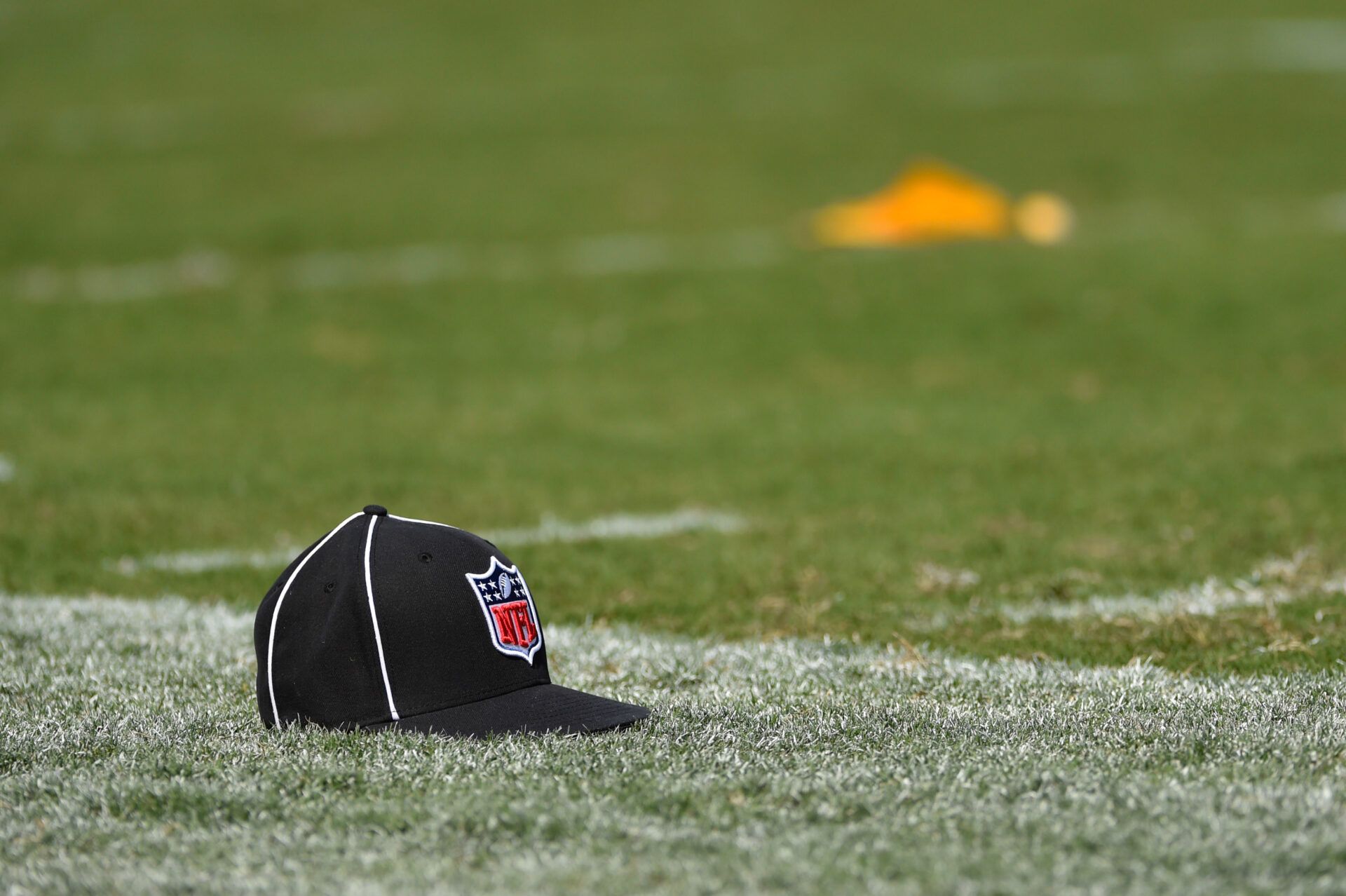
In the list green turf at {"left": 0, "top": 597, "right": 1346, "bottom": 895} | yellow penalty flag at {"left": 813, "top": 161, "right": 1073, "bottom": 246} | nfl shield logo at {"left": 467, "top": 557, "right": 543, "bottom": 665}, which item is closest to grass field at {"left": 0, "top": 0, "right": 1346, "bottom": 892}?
green turf at {"left": 0, "top": 597, "right": 1346, "bottom": 895}

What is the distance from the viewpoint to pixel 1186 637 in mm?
4691

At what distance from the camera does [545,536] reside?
6492mm

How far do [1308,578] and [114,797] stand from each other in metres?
3.91

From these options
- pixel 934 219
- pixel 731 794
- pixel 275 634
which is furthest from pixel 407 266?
pixel 731 794

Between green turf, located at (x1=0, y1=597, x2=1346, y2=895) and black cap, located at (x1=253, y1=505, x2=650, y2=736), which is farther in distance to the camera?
black cap, located at (x1=253, y1=505, x2=650, y2=736)

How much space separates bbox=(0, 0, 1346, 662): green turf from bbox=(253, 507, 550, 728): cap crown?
1.76 meters

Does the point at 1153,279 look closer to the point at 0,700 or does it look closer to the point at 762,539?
the point at 762,539

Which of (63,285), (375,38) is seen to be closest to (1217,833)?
(63,285)

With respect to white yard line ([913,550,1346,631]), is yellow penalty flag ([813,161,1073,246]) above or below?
above

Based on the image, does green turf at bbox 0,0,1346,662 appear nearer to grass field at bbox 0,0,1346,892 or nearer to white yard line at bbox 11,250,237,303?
grass field at bbox 0,0,1346,892

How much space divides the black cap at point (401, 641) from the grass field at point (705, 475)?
0.26 feet

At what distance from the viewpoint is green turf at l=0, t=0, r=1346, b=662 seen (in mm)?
6082

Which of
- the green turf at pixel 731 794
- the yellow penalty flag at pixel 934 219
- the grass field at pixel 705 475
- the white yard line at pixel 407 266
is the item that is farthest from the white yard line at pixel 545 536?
the yellow penalty flag at pixel 934 219

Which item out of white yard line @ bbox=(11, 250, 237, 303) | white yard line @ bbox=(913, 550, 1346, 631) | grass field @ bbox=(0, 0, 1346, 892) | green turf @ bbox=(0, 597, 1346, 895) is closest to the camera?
green turf @ bbox=(0, 597, 1346, 895)
